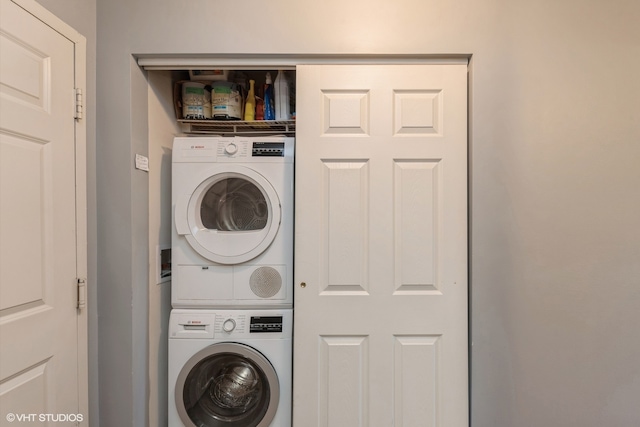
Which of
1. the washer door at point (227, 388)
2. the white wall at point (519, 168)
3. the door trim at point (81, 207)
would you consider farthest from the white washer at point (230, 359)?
the door trim at point (81, 207)

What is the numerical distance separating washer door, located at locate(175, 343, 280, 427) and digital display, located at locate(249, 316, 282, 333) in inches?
3.9

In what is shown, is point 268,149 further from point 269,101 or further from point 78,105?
point 78,105

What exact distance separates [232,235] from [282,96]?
835mm

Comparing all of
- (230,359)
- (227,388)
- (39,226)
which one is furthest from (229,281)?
(39,226)

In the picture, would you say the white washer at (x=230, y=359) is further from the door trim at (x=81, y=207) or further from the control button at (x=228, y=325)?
the door trim at (x=81, y=207)

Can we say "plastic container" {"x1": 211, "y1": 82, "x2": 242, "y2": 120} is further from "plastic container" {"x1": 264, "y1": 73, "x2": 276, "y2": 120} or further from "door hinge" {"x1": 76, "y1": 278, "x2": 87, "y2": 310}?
"door hinge" {"x1": 76, "y1": 278, "x2": 87, "y2": 310}

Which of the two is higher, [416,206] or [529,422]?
[416,206]

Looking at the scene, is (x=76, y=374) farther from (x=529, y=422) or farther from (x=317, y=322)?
(x=529, y=422)

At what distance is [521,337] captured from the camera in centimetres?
157

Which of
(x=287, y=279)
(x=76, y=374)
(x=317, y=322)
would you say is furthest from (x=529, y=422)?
(x=76, y=374)

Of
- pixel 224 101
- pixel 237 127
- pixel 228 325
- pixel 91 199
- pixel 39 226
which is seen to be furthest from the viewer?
pixel 237 127

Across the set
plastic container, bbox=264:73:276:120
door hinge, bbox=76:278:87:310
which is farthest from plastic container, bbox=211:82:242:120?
door hinge, bbox=76:278:87:310

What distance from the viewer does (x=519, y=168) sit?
61.7 inches

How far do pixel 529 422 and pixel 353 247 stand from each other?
1.13 m
